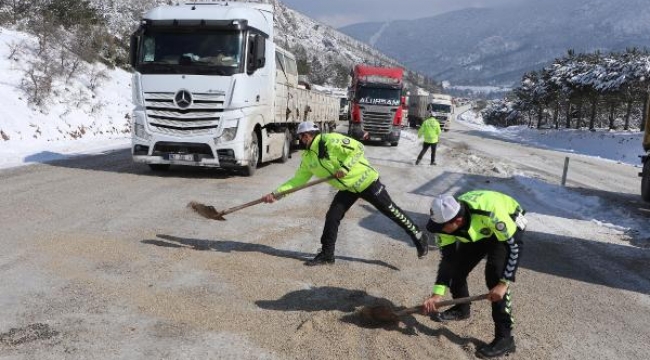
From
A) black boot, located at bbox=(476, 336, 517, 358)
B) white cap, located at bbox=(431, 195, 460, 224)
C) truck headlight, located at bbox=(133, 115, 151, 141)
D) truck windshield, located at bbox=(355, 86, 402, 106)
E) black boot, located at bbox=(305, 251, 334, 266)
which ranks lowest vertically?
black boot, located at bbox=(476, 336, 517, 358)

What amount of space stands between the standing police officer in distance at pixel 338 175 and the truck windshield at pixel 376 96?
672 inches

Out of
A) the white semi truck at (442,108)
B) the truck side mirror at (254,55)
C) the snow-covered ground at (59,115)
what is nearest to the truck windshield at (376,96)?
the snow-covered ground at (59,115)

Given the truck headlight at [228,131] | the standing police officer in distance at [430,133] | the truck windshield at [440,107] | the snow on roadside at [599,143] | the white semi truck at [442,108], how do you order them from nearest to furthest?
the truck headlight at [228,131], the standing police officer in distance at [430,133], the snow on roadside at [599,143], the white semi truck at [442,108], the truck windshield at [440,107]

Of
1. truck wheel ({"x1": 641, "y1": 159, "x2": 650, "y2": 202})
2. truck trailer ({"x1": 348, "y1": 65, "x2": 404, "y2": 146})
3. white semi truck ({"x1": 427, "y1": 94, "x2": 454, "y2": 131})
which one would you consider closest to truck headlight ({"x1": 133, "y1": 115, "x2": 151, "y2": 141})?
truck wheel ({"x1": 641, "y1": 159, "x2": 650, "y2": 202})

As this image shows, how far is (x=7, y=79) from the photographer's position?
17.5 meters

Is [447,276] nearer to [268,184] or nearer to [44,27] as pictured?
[268,184]

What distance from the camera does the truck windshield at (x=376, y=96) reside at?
22.7 meters

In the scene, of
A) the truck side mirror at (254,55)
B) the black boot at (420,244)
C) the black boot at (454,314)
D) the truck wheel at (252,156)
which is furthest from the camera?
the truck wheel at (252,156)

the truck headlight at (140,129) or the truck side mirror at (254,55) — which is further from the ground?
the truck side mirror at (254,55)

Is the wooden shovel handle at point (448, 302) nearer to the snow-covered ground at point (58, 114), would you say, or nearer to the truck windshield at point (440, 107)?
the snow-covered ground at point (58, 114)

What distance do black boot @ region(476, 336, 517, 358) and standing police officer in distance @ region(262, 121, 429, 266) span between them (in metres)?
2.03

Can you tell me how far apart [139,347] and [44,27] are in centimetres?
2135

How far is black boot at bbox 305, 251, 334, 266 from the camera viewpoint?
19.3ft

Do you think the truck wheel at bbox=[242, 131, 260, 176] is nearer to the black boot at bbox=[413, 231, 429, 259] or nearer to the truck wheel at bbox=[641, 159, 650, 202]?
the black boot at bbox=[413, 231, 429, 259]
